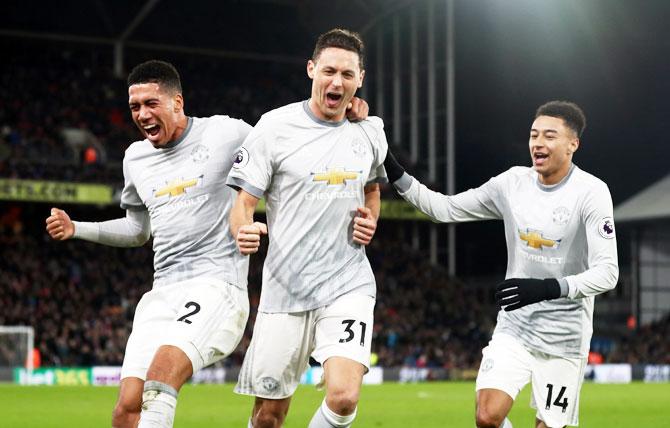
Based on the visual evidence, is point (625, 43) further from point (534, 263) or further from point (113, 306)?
point (534, 263)

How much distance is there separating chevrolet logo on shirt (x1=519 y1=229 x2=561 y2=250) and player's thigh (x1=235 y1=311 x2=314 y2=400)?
187cm

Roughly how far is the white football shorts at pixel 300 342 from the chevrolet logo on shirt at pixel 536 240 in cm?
153

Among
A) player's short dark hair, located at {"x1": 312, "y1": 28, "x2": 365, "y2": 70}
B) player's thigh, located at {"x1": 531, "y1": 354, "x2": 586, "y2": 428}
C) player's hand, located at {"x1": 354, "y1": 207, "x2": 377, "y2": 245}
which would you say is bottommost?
player's thigh, located at {"x1": 531, "y1": 354, "x2": 586, "y2": 428}

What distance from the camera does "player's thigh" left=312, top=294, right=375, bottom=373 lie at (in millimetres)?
6176

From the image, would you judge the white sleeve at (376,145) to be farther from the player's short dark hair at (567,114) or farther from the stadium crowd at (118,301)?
the stadium crowd at (118,301)

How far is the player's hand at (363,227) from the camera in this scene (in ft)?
20.6

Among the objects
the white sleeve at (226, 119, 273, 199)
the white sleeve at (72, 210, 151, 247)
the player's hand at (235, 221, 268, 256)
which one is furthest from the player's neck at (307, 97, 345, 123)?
the white sleeve at (72, 210, 151, 247)

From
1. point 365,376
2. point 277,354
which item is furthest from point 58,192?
point 277,354

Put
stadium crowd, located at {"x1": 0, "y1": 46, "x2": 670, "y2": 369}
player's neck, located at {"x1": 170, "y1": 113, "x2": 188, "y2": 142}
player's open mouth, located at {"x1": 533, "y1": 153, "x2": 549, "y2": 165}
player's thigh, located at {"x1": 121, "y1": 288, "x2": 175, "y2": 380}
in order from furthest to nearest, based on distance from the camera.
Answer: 1. stadium crowd, located at {"x1": 0, "y1": 46, "x2": 670, "y2": 369}
2. player's open mouth, located at {"x1": 533, "y1": 153, "x2": 549, "y2": 165}
3. player's neck, located at {"x1": 170, "y1": 113, "x2": 188, "y2": 142}
4. player's thigh, located at {"x1": 121, "y1": 288, "x2": 175, "y2": 380}

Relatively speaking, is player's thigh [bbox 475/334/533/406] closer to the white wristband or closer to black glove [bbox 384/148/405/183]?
black glove [bbox 384/148/405/183]

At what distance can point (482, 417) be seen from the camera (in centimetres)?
702

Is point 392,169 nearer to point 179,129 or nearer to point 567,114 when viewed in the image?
point 567,114

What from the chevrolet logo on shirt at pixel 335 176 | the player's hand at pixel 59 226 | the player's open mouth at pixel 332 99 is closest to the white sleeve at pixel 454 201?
the chevrolet logo on shirt at pixel 335 176

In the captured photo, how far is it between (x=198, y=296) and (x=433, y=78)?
34.2m
